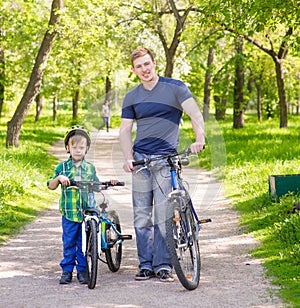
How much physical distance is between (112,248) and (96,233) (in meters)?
0.80

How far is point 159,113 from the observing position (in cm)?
656

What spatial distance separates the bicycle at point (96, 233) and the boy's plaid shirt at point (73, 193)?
0.06 meters

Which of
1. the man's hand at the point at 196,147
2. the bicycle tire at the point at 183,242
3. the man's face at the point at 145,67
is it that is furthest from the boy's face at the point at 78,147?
the man's hand at the point at 196,147

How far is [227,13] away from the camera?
1334 cm

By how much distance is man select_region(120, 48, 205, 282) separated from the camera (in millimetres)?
6543

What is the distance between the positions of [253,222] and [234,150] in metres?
9.25

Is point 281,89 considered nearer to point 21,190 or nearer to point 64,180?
point 21,190

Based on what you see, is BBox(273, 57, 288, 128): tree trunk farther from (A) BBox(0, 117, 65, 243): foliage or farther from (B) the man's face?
(B) the man's face

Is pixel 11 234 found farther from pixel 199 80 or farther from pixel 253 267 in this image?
pixel 199 80

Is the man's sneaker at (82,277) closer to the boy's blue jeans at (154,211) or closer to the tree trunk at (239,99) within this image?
the boy's blue jeans at (154,211)

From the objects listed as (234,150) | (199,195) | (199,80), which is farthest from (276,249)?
(199,80)

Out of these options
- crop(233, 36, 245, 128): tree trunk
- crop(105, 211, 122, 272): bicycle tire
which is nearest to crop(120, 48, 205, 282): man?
crop(105, 211, 122, 272): bicycle tire

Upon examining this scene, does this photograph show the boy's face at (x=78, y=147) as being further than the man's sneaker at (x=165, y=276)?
Yes

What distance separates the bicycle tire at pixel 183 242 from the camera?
241 inches
